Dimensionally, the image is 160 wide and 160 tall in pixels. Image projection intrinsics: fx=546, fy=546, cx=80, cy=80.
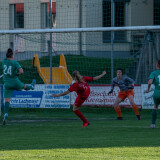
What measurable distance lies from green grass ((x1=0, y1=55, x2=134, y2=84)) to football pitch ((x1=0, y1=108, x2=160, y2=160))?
3199mm

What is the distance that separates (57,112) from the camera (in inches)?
784

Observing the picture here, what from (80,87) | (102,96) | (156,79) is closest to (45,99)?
(102,96)

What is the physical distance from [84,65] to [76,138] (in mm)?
9925

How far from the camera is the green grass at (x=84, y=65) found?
21.0 meters

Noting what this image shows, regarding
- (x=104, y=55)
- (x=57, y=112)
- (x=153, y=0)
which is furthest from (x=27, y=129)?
(x=153, y=0)

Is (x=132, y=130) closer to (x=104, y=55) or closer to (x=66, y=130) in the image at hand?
(x=66, y=130)

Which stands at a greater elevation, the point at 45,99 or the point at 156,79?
the point at 156,79

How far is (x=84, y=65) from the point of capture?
21547 mm

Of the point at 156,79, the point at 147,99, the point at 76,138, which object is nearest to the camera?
the point at 76,138

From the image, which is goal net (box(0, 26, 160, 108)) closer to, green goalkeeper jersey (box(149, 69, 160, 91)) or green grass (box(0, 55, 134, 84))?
green grass (box(0, 55, 134, 84))

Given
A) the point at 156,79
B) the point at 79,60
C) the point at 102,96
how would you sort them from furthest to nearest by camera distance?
the point at 79,60 → the point at 102,96 → the point at 156,79

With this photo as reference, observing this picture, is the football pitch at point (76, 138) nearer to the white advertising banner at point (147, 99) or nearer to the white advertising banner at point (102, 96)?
the white advertising banner at point (102, 96)

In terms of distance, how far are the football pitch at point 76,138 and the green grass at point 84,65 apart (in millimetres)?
3199

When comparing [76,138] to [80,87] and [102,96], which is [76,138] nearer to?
[80,87]
